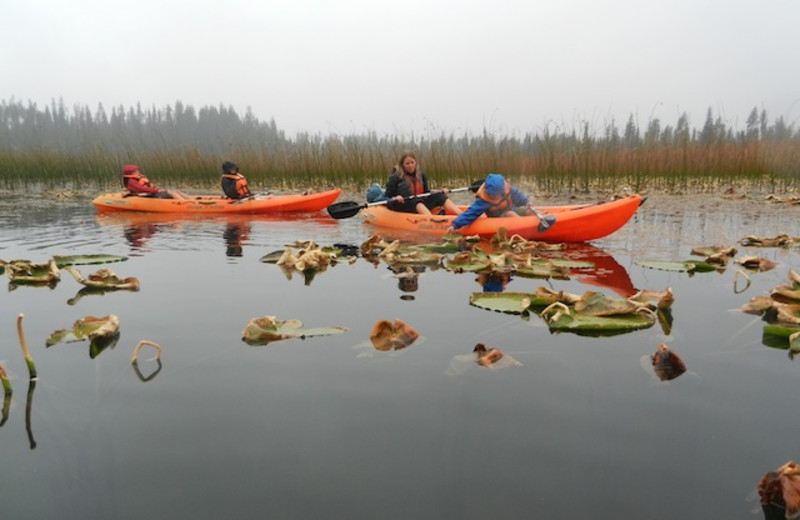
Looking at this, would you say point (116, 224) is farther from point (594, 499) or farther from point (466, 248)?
point (594, 499)

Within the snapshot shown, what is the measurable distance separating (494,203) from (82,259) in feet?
16.2

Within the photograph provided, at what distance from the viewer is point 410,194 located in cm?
897

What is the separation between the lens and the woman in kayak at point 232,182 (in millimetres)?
11977

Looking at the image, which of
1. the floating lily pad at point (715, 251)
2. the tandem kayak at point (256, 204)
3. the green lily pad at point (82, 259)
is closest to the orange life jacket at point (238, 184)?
the tandem kayak at point (256, 204)

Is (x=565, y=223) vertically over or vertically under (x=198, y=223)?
over

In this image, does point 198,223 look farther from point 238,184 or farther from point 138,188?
point 138,188

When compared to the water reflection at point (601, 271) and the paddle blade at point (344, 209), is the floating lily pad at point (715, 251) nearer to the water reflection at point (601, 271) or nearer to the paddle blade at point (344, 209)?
the water reflection at point (601, 271)

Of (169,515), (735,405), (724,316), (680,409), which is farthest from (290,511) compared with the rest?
(724,316)

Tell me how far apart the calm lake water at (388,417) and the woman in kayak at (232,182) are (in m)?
7.91

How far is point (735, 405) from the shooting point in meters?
2.40

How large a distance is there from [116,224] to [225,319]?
7.97 meters

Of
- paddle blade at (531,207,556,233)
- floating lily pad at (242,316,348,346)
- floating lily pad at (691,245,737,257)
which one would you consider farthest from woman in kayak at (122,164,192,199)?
floating lily pad at (691,245,737,257)

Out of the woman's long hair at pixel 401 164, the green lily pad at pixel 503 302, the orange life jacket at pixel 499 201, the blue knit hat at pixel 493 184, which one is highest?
the woman's long hair at pixel 401 164

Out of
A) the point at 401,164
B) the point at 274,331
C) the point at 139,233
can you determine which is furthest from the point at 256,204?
the point at 274,331
